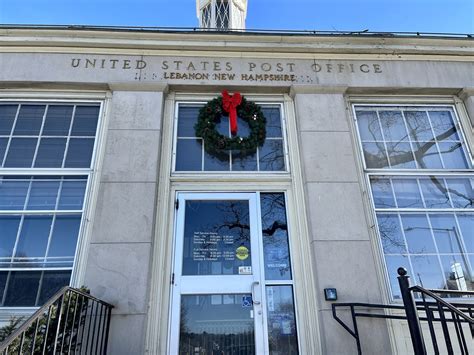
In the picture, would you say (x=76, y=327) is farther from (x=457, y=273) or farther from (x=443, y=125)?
(x=443, y=125)

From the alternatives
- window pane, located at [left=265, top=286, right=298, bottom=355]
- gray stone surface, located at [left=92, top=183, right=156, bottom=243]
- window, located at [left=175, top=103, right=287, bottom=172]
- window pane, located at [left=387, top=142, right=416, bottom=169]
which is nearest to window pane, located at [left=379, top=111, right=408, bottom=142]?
window pane, located at [left=387, top=142, right=416, bottom=169]

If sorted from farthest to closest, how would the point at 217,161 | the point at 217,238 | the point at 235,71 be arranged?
1. the point at 235,71
2. the point at 217,161
3. the point at 217,238

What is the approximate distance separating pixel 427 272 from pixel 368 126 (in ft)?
7.48

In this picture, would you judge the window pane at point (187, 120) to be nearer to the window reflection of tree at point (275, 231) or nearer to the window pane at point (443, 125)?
the window reflection of tree at point (275, 231)

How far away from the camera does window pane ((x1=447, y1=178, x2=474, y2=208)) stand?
472 centimetres

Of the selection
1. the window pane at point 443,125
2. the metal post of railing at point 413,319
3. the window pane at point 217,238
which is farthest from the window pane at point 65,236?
the window pane at point 443,125

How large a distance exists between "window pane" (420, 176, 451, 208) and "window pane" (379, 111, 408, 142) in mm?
769

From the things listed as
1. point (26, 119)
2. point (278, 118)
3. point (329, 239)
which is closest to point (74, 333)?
point (329, 239)

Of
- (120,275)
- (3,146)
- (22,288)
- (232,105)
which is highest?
(232,105)

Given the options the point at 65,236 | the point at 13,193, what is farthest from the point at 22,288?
the point at 13,193

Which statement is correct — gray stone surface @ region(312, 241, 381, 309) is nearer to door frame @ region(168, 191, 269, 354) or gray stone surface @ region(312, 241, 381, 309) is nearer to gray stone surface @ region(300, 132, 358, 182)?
door frame @ region(168, 191, 269, 354)

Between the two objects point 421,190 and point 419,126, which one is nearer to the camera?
point 421,190

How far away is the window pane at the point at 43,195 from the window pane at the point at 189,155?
1.67 metres

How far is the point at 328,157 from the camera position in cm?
478
